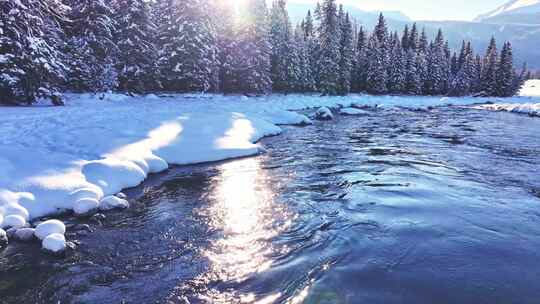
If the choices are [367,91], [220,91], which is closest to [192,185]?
[220,91]

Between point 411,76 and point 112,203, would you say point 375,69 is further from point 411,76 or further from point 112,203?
point 112,203

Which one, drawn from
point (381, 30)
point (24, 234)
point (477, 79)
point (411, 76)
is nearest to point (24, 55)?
point (24, 234)

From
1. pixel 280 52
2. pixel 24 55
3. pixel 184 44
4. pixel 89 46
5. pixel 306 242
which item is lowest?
pixel 306 242

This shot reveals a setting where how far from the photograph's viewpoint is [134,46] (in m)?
31.9

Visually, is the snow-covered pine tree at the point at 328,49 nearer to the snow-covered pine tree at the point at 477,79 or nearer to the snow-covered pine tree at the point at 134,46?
the snow-covered pine tree at the point at 134,46

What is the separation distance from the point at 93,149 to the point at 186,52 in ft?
77.4

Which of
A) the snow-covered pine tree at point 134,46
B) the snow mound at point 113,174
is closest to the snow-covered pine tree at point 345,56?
the snow-covered pine tree at point 134,46

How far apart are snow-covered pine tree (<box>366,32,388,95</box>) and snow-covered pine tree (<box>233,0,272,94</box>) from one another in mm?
22662

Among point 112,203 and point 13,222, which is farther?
point 112,203

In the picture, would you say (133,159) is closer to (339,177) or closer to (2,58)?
(339,177)

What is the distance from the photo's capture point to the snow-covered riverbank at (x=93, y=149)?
9.68 m

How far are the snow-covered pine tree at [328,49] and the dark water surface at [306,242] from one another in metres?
39.0

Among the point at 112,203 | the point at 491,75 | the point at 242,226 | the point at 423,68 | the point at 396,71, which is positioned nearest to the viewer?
the point at 242,226

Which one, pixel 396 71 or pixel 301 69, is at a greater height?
pixel 301 69
